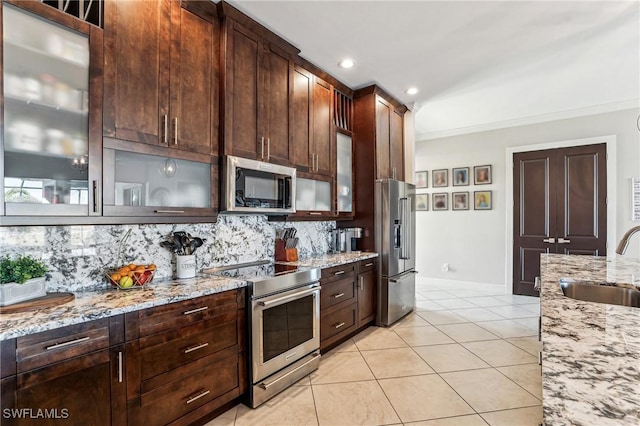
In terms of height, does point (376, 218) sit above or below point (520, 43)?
below

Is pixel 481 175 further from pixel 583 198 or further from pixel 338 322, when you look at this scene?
pixel 338 322

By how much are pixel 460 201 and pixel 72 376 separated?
219 inches

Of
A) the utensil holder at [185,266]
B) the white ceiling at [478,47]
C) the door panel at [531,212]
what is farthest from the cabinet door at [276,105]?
the door panel at [531,212]

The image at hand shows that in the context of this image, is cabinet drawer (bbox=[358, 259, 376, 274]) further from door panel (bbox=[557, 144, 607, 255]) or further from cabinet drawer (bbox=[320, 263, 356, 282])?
door panel (bbox=[557, 144, 607, 255])

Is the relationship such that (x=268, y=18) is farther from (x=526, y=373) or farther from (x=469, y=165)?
(x=469, y=165)

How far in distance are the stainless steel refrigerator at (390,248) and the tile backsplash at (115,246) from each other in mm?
1315

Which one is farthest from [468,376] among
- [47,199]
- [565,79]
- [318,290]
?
[565,79]

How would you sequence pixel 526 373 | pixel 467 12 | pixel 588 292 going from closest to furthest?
pixel 588 292, pixel 467 12, pixel 526 373

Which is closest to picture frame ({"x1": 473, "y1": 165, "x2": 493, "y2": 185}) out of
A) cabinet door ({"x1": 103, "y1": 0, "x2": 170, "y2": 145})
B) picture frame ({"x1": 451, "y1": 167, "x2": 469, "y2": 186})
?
picture frame ({"x1": 451, "y1": 167, "x2": 469, "y2": 186})

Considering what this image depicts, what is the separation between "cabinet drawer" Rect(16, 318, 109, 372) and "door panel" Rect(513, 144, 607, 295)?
18.2ft

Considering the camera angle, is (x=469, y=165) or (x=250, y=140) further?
(x=469, y=165)

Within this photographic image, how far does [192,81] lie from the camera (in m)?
2.20

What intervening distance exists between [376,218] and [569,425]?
321 cm

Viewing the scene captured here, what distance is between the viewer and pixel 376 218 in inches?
147
